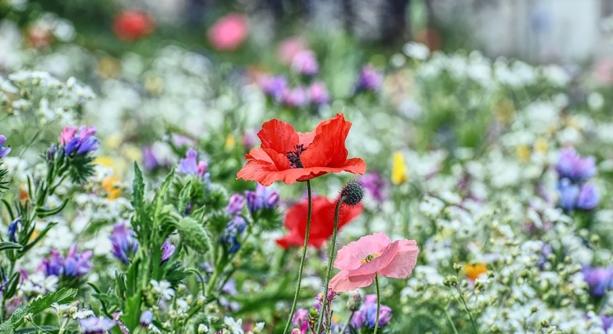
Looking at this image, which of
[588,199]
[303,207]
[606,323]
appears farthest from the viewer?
[588,199]

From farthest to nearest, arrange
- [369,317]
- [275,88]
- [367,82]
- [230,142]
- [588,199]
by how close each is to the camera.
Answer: [367,82], [275,88], [230,142], [588,199], [369,317]

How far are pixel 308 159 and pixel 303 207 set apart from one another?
1.82ft

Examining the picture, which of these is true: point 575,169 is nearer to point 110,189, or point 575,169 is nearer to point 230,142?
point 230,142

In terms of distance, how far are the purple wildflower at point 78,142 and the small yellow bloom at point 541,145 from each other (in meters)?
1.96

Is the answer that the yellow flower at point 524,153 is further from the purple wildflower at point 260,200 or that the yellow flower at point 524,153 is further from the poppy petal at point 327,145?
the poppy petal at point 327,145

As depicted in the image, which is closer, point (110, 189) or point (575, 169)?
point (110, 189)

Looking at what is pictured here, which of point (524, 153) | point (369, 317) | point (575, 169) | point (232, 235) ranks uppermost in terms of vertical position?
point (524, 153)

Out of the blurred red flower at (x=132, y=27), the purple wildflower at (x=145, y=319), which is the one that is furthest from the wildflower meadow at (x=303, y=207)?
the blurred red flower at (x=132, y=27)

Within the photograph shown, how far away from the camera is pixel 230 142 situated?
8.38 ft

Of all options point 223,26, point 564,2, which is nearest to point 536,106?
point 223,26

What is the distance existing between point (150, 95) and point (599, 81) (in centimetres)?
316

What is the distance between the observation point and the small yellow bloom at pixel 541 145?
10.7 ft

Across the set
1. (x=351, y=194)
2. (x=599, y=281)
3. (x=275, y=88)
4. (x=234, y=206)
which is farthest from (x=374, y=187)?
(x=351, y=194)

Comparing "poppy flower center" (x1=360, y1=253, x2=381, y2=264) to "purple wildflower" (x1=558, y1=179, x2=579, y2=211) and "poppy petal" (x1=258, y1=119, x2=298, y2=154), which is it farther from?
"purple wildflower" (x1=558, y1=179, x2=579, y2=211)
